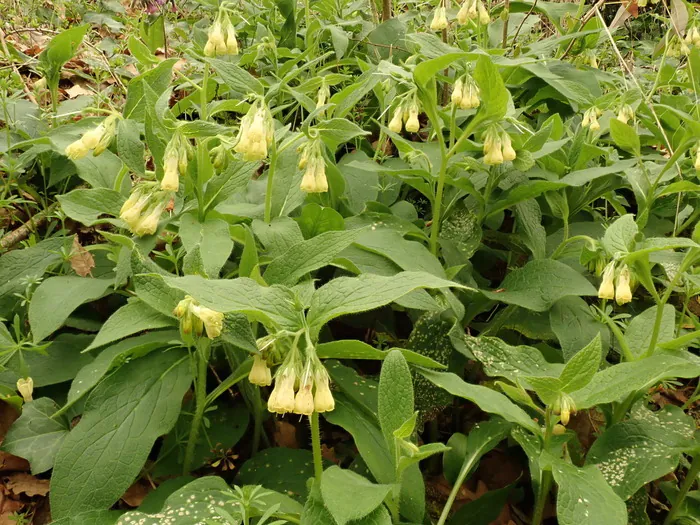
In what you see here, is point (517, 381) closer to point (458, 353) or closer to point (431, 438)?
point (458, 353)

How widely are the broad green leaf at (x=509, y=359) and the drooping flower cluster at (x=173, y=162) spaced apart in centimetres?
95

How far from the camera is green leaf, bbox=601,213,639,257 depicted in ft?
5.55

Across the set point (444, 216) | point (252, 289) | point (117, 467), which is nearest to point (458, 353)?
point (444, 216)

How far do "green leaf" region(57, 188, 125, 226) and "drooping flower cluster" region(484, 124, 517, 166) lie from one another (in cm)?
116

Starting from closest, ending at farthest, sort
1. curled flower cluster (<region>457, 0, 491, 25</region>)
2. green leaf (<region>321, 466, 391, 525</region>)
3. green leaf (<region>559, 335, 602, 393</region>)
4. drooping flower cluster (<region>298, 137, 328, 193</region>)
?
green leaf (<region>321, 466, 391, 525</region>) → green leaf (<region>559, 335, 602, 393</region>) → drooping flower cluster (<region>298, 137, 328, 193</region>) → curled flower cluster (<region>457, 0, 491, 25</region>)

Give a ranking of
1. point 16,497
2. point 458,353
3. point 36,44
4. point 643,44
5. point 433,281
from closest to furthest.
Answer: point 433,281
point 16,497
point 458,353
point 36,44
point 643,44

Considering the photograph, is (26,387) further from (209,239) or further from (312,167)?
(312,167)

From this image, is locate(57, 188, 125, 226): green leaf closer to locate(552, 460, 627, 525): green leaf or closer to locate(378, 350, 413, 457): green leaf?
locate(378, 350, 413, 457): green leaf

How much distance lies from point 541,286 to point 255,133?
3.29ft

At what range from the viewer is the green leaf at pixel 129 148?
6.12 feet

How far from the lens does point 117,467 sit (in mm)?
1462

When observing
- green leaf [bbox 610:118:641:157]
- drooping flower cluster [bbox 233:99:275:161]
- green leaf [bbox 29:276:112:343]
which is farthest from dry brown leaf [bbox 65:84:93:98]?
green leaf [bbox 610:118:641:157]

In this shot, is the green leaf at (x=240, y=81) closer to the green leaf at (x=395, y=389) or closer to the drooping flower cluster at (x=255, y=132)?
the drooping flower cluster at (x=255, y=132)

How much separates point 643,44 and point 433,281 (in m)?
5.23
